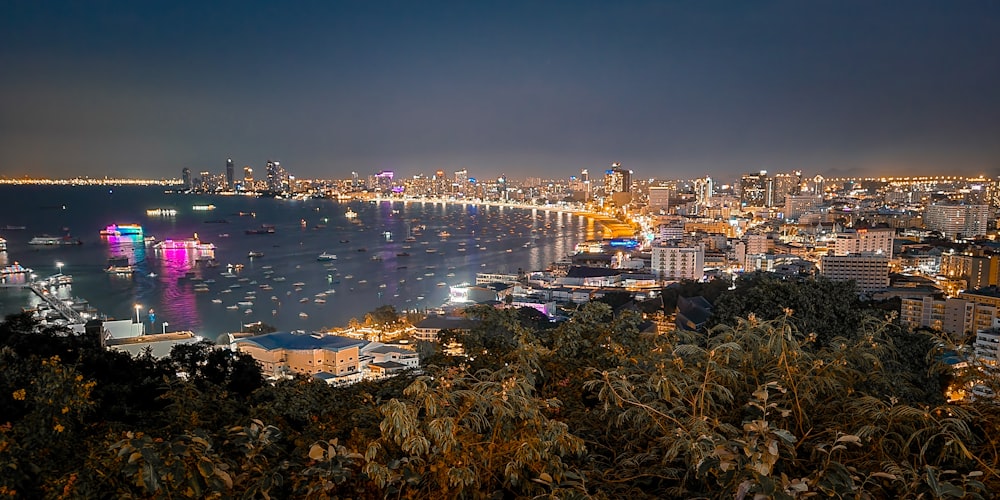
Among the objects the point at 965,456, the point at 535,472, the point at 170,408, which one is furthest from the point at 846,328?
the point at 170,408

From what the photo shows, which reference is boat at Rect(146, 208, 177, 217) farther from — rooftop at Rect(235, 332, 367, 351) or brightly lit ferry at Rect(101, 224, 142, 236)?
rooftop at Rect(235, 332, 367, 351)

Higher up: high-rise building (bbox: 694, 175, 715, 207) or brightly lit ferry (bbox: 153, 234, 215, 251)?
high-rise building (bbox: 694, 175, 715, 207)

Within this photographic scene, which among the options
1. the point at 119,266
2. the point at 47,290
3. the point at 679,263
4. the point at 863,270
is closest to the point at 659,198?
the point at 679,263

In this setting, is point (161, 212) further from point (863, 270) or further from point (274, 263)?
point (863, 270)

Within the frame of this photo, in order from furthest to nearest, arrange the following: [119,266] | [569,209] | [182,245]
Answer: [569,209] < [182,245] < [119,266]

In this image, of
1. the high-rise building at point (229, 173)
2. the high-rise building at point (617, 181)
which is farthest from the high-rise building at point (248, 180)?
the high-rise building at point (617, 181)

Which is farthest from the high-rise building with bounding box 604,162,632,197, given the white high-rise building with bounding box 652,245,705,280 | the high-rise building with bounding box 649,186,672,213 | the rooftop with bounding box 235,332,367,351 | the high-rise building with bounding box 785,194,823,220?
the rooftop with bounding box 235,332,367,351

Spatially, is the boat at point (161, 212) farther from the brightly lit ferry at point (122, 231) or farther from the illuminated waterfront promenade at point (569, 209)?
the illuminated waterfront promenade at point (569, 209)
